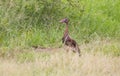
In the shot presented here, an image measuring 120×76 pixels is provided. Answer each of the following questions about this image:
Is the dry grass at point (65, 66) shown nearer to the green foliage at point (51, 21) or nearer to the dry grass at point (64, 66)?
the dry grass at point (64, 66)

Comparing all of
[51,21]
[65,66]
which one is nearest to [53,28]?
[51,21]

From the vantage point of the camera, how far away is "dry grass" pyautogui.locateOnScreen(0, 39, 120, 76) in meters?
8.20

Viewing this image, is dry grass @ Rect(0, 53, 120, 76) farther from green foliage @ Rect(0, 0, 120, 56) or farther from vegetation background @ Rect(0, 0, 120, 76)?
green foliage @ Rect(0, 0, 120, 56)

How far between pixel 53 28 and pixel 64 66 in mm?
3401

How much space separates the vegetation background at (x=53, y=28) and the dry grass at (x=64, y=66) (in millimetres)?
26

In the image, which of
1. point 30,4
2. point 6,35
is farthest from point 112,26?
point 6,35

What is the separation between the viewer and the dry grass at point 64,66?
26.9 ft

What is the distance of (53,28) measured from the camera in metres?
11.8

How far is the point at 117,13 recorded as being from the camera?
1356cm

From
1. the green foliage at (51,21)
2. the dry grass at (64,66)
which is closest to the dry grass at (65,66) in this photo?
the dry grass at (64,66)

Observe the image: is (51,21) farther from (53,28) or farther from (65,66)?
(65,66)

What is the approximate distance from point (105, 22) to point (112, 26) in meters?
0.26

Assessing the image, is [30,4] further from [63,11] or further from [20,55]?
[20,55]

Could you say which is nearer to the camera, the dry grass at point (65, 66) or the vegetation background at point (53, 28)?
the dry grass at point (65, 66)
